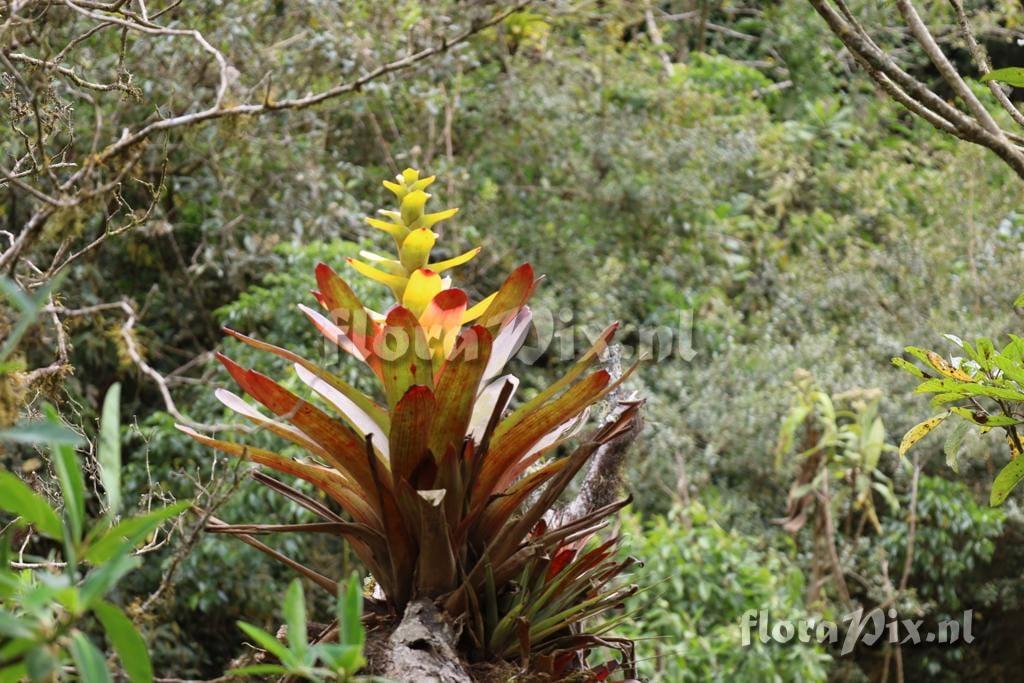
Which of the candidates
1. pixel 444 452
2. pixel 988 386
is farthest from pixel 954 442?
pixel 444 452

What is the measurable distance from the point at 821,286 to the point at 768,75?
3.22m

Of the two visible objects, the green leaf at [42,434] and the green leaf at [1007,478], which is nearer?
the green leaf at [42,434]

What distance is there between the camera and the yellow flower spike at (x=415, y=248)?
1123mm

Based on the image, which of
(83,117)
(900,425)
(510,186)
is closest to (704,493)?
(900,425)

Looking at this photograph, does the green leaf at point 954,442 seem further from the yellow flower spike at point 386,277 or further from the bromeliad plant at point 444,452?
the yellow flower spike at point 386,277

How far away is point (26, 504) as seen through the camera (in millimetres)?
581

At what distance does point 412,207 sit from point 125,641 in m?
0.65

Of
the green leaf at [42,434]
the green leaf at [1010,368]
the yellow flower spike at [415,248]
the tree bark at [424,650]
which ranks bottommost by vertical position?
the tree bark at [424,650]

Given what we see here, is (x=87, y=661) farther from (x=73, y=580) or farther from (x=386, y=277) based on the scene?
(x=386, y=277)

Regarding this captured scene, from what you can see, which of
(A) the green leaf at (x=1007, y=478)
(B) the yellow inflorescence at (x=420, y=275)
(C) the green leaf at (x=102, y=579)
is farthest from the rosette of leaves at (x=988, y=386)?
(C) the green leaf at (x=102, y=579)

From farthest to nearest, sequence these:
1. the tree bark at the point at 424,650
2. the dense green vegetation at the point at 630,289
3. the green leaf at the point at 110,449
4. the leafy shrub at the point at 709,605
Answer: the dense green vegetation at the point at 630,289 < the leafy shrub at the point at 709,605 < the tree bark at the point at 424,650 < the green leaf at the point at 110,449

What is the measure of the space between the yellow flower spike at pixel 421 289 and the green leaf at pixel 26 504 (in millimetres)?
531

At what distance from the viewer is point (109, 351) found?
426 cm

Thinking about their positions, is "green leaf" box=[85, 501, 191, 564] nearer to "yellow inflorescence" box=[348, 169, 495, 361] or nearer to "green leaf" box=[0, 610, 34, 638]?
"green leaf" box=[0, 610, 34, 638]
